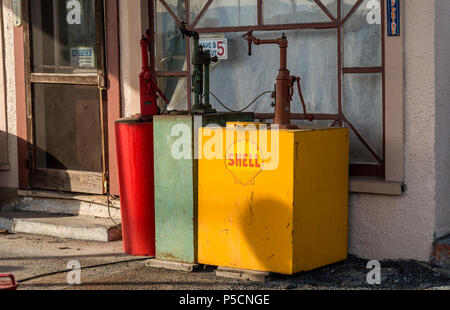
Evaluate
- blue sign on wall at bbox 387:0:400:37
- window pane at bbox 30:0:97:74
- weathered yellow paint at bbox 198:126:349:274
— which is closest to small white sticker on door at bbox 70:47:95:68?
window pane at bbox 30:0:97:74

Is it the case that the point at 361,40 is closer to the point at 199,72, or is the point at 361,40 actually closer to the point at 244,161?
the point at 199,72

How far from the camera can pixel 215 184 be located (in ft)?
22.4

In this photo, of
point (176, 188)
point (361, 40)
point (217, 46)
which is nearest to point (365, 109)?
point (361, 40)

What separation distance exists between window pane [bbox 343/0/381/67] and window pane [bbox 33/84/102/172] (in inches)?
114

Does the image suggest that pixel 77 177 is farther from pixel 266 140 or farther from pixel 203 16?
pixel 266 140

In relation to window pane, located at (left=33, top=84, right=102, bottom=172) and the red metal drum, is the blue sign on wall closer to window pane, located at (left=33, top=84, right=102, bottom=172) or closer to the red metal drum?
the red metal drum

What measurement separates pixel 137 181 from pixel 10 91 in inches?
113

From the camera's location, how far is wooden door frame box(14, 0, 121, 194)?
28.4 ft

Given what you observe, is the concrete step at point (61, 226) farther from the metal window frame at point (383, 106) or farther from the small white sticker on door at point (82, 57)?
the metal window frame at point (383, 106)

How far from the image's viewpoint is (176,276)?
688 cm

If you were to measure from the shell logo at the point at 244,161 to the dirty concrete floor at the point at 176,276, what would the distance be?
788mm

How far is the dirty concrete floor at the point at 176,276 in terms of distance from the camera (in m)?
6.58

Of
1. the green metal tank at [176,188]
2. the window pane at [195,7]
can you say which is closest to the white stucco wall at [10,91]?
the window pane at [195,7]

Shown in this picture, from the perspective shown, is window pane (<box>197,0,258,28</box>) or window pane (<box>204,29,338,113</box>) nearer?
window pane (<box>204,29,338,113</box>)
